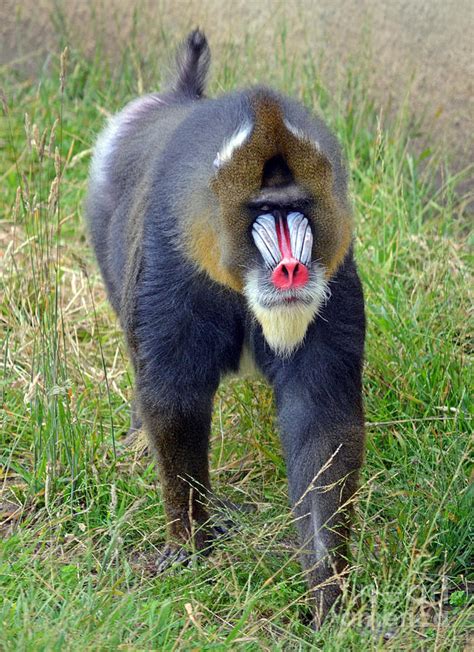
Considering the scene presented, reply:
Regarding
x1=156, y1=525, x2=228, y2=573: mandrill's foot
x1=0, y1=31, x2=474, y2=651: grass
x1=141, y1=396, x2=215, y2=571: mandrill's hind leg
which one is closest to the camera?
x1=0, y1=31, x2=474, y2=651: grass

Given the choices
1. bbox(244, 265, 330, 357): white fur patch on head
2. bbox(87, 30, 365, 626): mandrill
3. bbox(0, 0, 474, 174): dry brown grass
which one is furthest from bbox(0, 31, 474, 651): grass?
→ bbox(244, 265, 330, 357): white fur patch on head

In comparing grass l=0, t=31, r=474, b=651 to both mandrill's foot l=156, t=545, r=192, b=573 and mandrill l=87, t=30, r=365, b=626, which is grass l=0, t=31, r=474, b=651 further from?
mandrill l=87, t=30, r=365, b=626

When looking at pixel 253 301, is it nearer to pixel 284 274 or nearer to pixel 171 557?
→ pixel 284 274

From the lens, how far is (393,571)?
3645 millimetres

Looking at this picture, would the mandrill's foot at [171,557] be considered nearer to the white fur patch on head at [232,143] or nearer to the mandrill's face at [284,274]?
the mandrill's face at [284,274]

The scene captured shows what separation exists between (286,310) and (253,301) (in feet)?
0.34

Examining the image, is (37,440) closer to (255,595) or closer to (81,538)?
(81,538)

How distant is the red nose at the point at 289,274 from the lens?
3201mm

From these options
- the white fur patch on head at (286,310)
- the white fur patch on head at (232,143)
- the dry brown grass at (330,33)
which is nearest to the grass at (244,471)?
the dry brown grass at (330,33)

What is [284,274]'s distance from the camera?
10.6 ft

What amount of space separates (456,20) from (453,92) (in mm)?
357

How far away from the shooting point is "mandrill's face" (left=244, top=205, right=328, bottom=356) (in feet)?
10.6

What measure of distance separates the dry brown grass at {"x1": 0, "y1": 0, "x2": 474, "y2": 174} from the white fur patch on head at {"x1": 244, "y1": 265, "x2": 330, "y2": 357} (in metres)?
3.09

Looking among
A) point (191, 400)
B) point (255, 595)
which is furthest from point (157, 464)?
point (255, 595)
